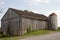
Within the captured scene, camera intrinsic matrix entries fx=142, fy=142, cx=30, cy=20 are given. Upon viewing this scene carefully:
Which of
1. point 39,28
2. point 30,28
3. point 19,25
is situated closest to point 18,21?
point 19,25

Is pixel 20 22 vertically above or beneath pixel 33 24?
above

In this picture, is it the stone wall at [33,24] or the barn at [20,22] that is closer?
the barn at [20,22]

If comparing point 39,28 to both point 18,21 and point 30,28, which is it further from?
point 18,21

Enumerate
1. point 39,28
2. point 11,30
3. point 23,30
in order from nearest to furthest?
1. point 23,30
2. point 11,30
3. point 39,28

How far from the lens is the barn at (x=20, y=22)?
114 feet

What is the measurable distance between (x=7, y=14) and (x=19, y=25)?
263 inches

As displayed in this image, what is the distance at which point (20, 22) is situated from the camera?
34.6 metres

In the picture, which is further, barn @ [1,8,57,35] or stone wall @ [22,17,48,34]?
stone wall @ [22,17,48,34]

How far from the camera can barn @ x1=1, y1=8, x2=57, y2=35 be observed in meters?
34.7

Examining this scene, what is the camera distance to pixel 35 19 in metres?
38.6

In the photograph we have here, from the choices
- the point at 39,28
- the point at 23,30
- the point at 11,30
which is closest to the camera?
the point at 23,30

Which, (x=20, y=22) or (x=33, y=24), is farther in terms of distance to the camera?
(x=33, y=24)

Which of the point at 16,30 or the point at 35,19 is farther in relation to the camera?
the point at 35,19

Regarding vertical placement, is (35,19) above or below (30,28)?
above
